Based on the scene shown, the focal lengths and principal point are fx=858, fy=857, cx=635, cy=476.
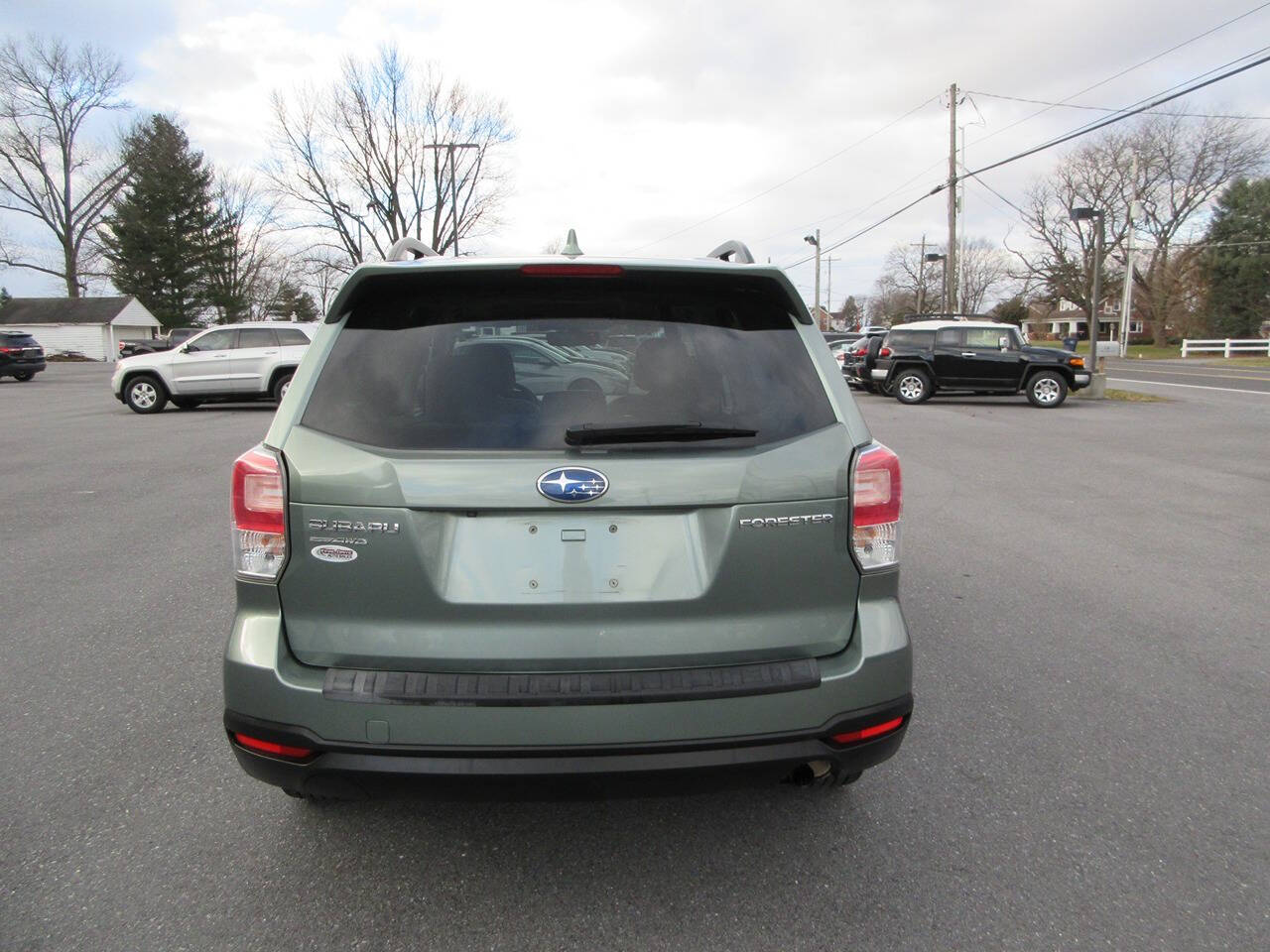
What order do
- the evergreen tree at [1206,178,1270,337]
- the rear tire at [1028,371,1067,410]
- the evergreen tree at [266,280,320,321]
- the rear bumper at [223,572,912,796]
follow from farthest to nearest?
the evergreen tree at [266,280,320,321] < the evergreen tree at [1206,178,1270,337] < the rear tire at [1028,371,1067,410] < the rear bumper at [223,572,912,796]

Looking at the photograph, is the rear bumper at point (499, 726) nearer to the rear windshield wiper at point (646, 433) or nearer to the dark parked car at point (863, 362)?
the rear windshield wiper at point (646, 433)

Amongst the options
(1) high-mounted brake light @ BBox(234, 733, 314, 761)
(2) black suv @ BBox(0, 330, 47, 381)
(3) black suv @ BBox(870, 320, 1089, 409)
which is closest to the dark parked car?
(3) black suv @ BBox(870, 320, 1089, 409)

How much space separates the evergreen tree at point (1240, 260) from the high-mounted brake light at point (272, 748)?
224 ft

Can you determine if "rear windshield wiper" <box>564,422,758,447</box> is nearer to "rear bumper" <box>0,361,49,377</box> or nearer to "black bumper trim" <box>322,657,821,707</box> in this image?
"black bumper trim" <box>322,657,821,707</box>

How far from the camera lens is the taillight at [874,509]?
2328 millimetres

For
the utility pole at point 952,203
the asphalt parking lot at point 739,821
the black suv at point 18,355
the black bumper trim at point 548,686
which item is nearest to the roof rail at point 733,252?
the black bumper trim at point 548,686

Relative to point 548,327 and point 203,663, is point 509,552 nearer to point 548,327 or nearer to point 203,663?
point 548,327

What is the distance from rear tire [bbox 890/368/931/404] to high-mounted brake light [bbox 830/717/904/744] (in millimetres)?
18397

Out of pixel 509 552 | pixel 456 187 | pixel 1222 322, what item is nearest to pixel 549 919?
pixel 509 552

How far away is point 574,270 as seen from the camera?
2.45 meters

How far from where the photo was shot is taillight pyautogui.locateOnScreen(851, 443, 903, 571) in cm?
233

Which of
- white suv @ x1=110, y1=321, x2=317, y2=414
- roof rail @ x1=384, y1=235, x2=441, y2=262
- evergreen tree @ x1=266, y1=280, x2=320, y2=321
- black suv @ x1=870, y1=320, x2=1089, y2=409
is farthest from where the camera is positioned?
evergreen tree @ x1=266, y1=280, x2=320, y2=321

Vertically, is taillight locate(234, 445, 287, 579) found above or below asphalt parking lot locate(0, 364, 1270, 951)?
above

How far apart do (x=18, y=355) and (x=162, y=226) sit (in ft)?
110
